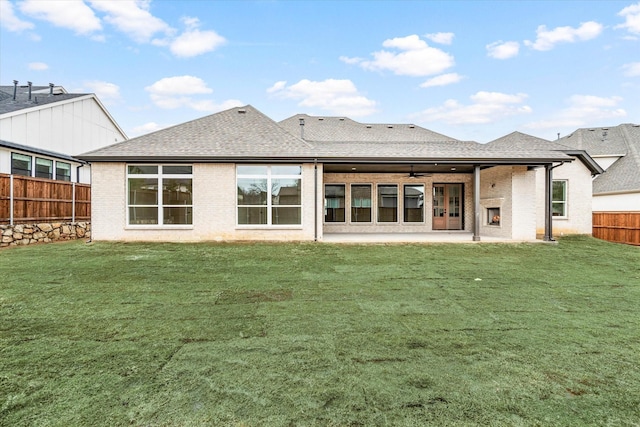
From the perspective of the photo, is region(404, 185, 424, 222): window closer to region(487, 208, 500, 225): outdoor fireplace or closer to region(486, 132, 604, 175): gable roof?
region(487, 208, 500, 225): outdoor fireplace

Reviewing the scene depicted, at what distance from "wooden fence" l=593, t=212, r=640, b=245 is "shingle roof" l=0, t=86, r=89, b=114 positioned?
25.0 m

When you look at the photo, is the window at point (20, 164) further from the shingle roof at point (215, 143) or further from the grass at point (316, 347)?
the grass at point (316, 347)

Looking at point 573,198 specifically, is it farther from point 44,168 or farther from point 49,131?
point 49,131

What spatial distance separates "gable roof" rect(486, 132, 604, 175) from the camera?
565 inches

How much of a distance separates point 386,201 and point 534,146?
6.85 metres

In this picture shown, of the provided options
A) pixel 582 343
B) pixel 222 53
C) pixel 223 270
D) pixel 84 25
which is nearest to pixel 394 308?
pixel 582 343

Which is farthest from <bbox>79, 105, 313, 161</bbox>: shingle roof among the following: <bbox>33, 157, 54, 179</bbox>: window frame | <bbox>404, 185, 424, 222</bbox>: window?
<bbox>404, 185, 424, 222</bbox>: window

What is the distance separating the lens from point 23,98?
17219 millimetres

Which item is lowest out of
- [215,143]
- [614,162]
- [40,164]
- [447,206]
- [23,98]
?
[447,206]

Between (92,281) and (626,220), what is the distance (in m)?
18.4

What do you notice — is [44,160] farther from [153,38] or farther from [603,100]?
[603,100]

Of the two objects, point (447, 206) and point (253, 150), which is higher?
point (253, 150)

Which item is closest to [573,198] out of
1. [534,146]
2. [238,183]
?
[534,146]

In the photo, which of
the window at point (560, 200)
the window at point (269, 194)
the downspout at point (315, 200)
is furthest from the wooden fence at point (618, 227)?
the window at point (269, 194)
